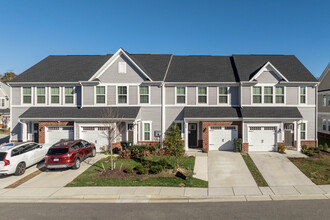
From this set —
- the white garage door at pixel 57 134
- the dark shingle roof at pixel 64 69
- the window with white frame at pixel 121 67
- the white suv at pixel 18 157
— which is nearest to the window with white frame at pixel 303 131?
the window with white frame at pixel 121 67

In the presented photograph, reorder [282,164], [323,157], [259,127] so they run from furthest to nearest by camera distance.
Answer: [259,127] → [323,157] → [282,164]

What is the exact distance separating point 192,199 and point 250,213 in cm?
252

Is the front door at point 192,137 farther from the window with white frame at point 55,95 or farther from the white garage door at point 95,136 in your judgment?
the window with white frame at point 55,95

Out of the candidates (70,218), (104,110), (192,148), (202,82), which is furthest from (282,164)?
(104,110)

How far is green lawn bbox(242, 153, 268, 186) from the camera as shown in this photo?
1141cm

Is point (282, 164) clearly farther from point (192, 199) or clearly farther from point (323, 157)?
point (192, 199)

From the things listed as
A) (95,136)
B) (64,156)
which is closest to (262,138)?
(95,136)

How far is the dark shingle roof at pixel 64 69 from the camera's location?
19.6 m

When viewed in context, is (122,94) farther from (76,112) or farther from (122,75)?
(76,112)

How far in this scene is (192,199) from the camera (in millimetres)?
9516

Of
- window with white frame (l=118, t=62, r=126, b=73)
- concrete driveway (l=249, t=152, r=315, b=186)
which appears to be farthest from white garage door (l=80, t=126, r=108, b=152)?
concrete driveway (l=249, t=152, r=315, b=186)

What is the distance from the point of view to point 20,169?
13008 mm

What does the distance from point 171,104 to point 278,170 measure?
977cm

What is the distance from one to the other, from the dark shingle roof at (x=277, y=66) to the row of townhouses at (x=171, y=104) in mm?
93
